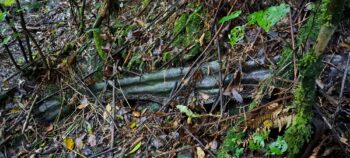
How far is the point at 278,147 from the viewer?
7.71 feet

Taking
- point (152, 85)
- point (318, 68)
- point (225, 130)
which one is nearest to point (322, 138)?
point (318, 68)

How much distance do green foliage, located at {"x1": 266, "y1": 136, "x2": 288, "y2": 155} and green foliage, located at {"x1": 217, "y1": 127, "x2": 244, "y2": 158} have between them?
252 mm

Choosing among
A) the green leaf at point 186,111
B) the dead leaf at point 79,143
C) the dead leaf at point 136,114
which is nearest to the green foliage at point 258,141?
the green leaf at point 186,111

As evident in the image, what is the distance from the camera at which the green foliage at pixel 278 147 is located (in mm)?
2324

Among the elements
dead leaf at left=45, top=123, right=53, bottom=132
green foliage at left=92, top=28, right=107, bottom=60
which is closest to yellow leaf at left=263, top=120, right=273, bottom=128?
green foliage at left=92, top=28, right=107, bottom=60

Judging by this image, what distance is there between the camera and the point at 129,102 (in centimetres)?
371

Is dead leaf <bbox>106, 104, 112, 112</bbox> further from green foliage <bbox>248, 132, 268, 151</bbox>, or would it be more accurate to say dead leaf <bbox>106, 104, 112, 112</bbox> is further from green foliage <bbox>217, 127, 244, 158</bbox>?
green foliage <bbox>248, 132, 268, 151</bbox>

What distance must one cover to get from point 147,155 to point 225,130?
2.21ft

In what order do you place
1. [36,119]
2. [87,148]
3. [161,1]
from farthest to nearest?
1. [161,1]
2. [36,119]
3. [87,148]

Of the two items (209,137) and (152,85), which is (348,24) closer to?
(209,137)

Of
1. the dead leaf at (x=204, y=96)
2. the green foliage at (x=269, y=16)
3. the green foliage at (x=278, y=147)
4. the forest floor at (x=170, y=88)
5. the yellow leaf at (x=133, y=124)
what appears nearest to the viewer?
the green foliage at (x=269, y=16)

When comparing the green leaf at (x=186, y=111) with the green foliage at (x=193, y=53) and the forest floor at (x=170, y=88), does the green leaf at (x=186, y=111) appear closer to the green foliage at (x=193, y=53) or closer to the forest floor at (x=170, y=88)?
the forest floor at (x=170, y=88)

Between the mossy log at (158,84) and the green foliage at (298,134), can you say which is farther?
the mossy log at (158,84)

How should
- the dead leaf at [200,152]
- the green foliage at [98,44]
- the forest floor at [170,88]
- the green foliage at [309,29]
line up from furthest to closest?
the green foliage at [98,44] < the dead leaf at [200,152] < the green foliage at [309,29] < the forest floor at [170,88]
